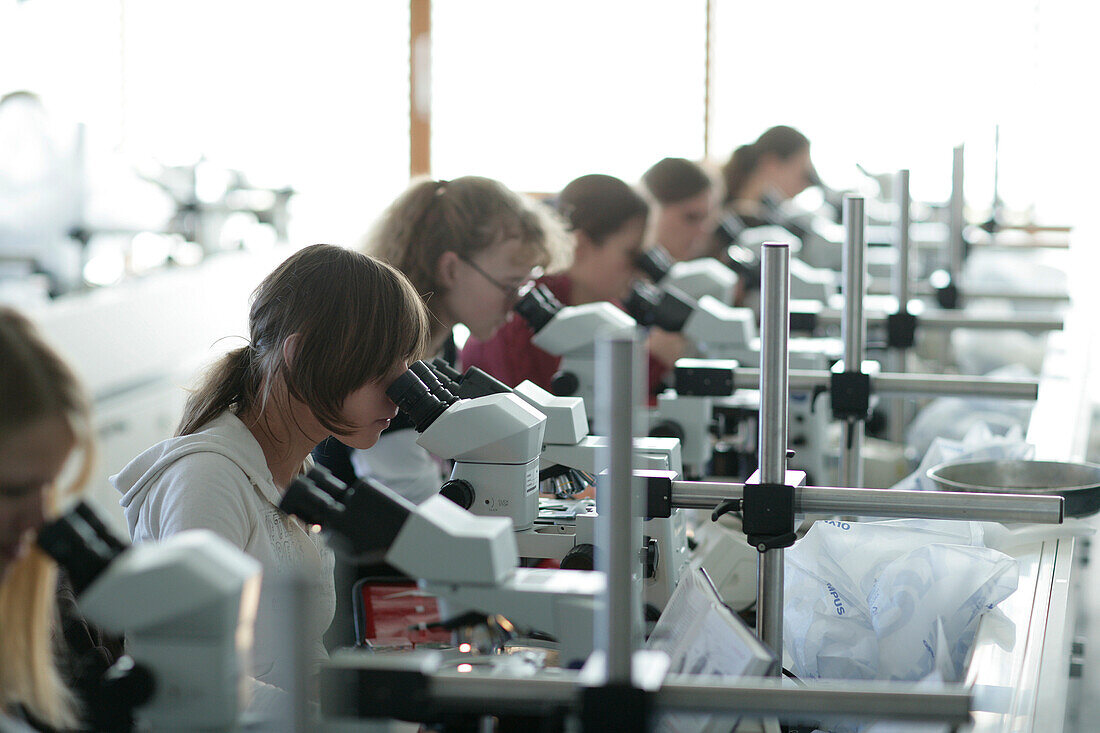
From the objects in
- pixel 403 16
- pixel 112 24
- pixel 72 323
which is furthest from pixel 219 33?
pixel 72 323

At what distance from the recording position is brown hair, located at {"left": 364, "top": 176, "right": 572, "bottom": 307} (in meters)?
2.08

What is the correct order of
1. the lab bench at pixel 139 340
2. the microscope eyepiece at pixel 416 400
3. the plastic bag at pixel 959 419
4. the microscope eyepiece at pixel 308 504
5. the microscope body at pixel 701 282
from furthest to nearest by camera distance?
the lab bench at pixel 139 340
the microscope body at pixel 701 282
the plastic bag at pixel 959 419
the microscope eyepiece at pixel 416 400
the microscope eyepiece at pixel 308 504

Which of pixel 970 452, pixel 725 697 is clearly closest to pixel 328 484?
pixel 725 697

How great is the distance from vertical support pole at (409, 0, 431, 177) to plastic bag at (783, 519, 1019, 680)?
187 inches

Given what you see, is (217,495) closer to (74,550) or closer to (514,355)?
(74,550)

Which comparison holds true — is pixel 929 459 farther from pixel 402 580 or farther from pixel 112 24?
pixel 112 24

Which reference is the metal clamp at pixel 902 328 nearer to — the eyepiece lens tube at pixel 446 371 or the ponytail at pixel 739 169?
the eyepiece lens tube at pixel 446 371

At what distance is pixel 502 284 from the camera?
2.10 meters

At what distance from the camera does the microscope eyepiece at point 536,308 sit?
1975mm

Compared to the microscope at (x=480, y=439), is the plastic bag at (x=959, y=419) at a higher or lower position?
lower

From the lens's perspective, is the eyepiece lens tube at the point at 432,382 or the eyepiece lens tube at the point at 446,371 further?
the eyepiece lens tube at the point at 446,371

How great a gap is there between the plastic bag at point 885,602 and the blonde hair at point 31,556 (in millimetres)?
868

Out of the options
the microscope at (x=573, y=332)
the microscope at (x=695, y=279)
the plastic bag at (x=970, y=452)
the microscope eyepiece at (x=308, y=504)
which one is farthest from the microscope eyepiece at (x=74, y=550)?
the microscope at (x=695, y=279)

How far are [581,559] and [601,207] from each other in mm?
1518
